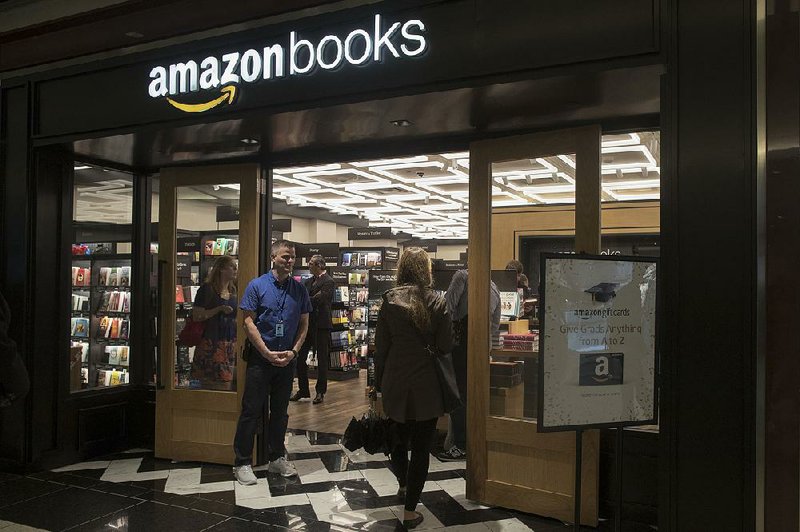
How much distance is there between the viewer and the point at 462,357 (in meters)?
5.07

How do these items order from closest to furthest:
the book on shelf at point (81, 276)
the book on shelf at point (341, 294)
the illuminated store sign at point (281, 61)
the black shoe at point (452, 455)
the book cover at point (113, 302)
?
the illuminated store sign at point (281, 61)
the black shoe at point (452, 455)
the book on shelf at point (81, 276)
the book cover at point (113, 302)
the book on shelf at point (341, 294)

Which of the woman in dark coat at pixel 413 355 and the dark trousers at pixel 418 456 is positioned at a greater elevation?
the woman in dark coat at pixel 413 355

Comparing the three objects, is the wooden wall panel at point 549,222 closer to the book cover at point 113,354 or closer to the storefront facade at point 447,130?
the storefront facade at point 447,130

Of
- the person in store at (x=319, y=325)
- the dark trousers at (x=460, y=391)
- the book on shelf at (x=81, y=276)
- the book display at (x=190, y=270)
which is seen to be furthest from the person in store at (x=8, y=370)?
the person in store at (x=319, y=325)

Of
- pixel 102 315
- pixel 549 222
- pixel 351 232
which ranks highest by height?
pixel 351 232

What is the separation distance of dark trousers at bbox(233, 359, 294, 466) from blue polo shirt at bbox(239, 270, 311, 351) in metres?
0.18

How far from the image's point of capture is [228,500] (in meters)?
3.98

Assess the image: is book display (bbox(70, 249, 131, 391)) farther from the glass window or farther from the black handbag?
the black handbag

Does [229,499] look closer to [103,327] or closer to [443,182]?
[103,327]

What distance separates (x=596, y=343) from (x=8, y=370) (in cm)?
276

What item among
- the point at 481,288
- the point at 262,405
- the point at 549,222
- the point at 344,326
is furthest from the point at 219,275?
the point at 344,326

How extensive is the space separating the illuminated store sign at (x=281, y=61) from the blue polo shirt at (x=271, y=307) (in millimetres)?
1245

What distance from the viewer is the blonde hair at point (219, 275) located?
4719 mm

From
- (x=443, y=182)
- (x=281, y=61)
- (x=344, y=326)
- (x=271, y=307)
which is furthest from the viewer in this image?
(x=443, y=182)
